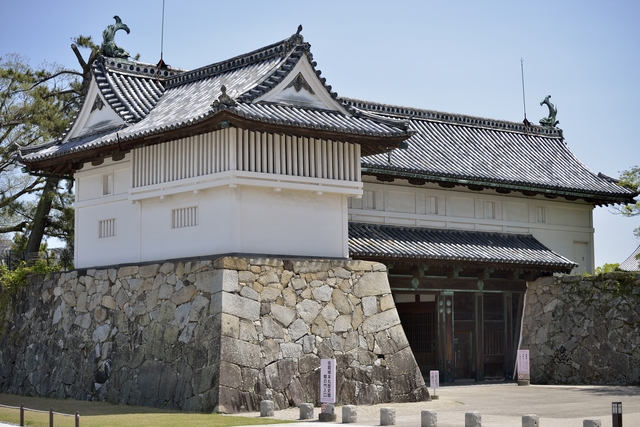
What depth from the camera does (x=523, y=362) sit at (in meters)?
28.8

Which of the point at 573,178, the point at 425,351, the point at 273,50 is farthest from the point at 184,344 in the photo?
the point at 573,178

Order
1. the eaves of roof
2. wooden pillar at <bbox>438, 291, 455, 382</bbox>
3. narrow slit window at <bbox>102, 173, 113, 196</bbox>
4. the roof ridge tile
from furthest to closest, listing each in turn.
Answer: the roof ridge tile, wooden pillar at <bbox>438, 291, 455, 382</bbox>, narrow slit window at <bbox>102, 173, 113, 196</bbox>, the eaves of roof

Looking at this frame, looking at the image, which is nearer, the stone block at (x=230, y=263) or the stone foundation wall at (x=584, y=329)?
the stone block at (x=230, y=263)

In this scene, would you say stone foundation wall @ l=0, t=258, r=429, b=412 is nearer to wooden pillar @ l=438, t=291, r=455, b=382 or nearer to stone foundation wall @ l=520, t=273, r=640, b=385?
wooden pillar @ l=438, t=291, r=455, b=382

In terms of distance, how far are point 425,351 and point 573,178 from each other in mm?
9068

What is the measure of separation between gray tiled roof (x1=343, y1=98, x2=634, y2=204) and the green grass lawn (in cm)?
1068

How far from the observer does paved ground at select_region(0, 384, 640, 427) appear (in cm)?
1891

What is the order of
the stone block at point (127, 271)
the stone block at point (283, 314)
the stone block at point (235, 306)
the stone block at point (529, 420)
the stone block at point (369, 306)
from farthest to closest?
the stone block at point (127, 271)
the stone block at point (369, 306)
the stone block at point (283, 314)
the stone block at point (235, 306)
the stone block at point (529, 420)

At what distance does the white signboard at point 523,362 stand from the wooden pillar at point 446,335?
2.18 m

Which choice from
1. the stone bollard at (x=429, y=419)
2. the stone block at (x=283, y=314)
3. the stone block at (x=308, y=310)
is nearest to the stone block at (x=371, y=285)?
the stone block at (x=308, y=310)

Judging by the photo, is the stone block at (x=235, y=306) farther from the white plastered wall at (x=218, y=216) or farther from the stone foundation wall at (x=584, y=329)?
the stone foundation wall at (x=584, y=329)

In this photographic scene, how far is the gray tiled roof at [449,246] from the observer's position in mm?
27469

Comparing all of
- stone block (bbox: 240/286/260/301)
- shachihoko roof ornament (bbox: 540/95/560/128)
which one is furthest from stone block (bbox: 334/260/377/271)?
shachihoko roof ornament (bbox: 540/95/560/128)

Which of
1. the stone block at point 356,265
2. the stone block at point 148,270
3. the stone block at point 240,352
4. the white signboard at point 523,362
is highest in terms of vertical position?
the stone block at point 356,265
